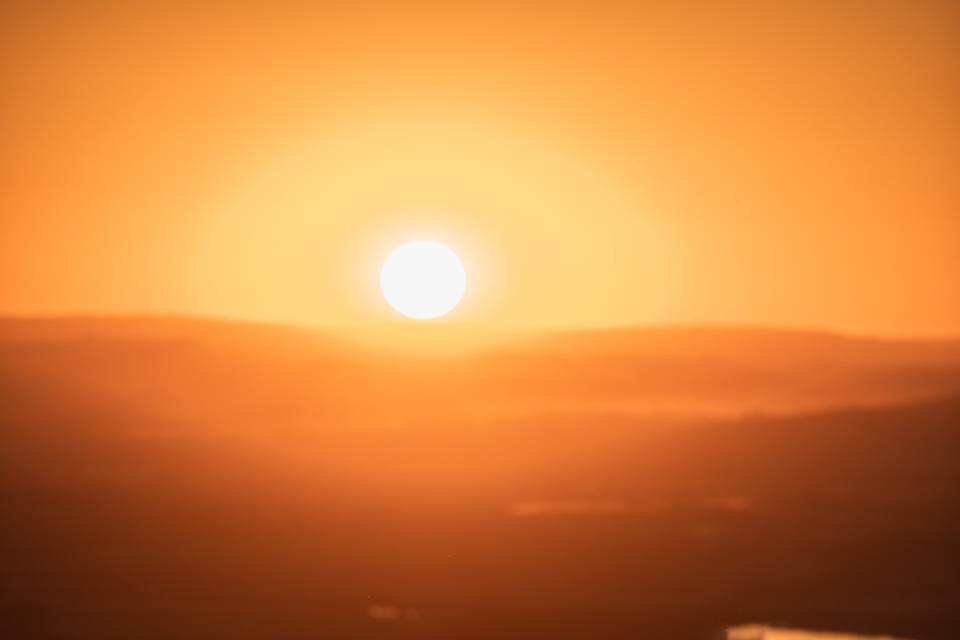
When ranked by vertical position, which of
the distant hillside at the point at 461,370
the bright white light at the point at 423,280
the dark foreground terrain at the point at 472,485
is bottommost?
the dark foreground terrain at the point at 472,485

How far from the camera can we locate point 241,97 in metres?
1.84

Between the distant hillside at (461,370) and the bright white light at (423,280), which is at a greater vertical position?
the bright white light at (423,280)

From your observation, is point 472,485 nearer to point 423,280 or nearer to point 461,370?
point 461,370

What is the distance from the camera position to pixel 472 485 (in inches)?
69.7

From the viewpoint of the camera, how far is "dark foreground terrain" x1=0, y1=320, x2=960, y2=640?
1721 mm

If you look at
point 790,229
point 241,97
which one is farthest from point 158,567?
point 790,229

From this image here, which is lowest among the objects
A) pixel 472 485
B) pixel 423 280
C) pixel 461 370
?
pixel 472 485

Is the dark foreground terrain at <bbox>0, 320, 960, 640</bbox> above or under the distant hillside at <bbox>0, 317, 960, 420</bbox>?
under

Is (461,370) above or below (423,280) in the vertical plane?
below

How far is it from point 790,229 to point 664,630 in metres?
0.69

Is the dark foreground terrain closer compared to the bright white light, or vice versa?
the dark foreground terrain

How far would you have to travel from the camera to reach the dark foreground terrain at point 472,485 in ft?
5.65

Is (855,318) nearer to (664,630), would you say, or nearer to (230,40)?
(664,630)

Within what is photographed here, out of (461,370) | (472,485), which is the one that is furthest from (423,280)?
(472,485)
